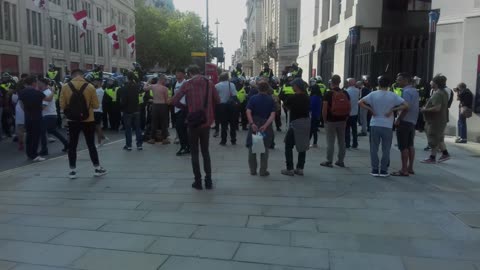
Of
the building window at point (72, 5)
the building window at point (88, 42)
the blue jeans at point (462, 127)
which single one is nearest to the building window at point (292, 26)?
the building window at point (72, 5)

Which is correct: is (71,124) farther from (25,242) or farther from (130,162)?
(25,242)

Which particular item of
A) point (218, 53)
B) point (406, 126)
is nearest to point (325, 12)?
point (218, 53)

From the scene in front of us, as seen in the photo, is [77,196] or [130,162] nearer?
[77,196]

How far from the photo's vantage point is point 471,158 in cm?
938

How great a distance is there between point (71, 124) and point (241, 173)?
2990 millimetres

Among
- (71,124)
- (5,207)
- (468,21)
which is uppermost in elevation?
(468,21)

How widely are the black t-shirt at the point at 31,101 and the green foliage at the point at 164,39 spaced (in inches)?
2426

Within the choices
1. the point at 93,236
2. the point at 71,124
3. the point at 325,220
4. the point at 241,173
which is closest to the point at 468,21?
the point at 241,173

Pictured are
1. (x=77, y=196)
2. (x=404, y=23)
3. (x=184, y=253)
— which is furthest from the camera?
(x=404, y=23)

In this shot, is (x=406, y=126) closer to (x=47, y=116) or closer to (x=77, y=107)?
(x=77, y=107)

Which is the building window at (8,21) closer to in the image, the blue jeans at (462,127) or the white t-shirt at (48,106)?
the white t-shirt at (48,106)

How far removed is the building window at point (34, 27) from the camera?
34094 mm

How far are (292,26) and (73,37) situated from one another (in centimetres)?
2203

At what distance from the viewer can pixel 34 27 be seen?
35.1 meters
